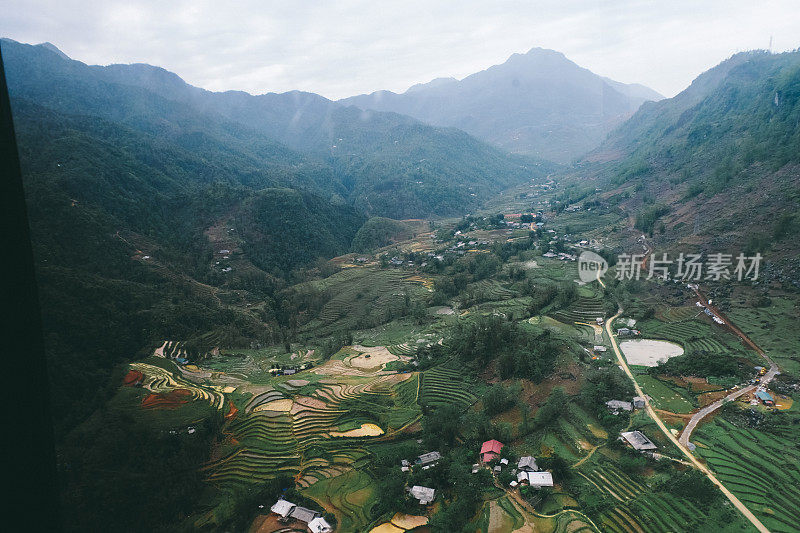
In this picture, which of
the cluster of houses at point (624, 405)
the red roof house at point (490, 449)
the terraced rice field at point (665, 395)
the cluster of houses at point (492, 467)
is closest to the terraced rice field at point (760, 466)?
the terraced rice field at point (665, 395)

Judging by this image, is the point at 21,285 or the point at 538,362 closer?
the point at 21,285

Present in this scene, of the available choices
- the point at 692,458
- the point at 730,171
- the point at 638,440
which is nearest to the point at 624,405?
the point at 638,440

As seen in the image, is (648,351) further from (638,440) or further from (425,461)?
(425,461)

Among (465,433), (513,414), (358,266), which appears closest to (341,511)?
(465,433)

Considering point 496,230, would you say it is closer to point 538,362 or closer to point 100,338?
point 538,362

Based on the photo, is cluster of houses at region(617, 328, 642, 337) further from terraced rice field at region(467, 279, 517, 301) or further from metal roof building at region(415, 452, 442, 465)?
metal roof building at region(415, 452, 442, 465)

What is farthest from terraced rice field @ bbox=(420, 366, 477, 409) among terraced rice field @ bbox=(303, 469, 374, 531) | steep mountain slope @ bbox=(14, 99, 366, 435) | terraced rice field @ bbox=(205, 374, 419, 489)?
steep mountain slope @ bbox=(14, 99, 366, 435)
